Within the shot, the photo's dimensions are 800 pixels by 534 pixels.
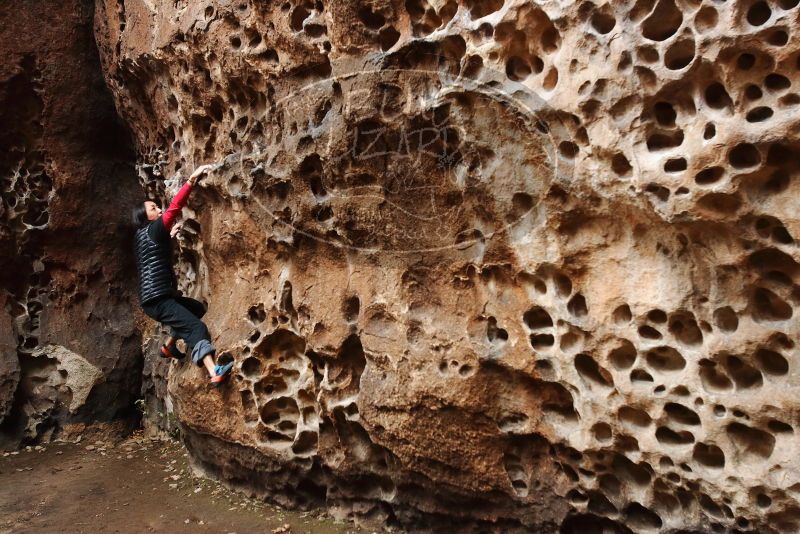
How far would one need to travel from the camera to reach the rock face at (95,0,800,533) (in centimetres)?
245

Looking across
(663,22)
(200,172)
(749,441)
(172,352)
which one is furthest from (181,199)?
(749,441)

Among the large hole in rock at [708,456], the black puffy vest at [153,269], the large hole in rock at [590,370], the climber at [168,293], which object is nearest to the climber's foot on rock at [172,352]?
the climber at [168,293]

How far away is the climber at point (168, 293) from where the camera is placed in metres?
4.13

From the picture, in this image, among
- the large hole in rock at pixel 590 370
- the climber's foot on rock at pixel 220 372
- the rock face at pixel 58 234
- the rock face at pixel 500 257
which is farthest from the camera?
the rock face at pixel 58 234

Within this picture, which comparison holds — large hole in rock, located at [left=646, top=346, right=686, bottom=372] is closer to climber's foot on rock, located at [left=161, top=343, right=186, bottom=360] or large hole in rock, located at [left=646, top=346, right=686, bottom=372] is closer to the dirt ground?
the dirt ground

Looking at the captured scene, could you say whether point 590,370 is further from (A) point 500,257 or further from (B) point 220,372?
(B) point 220,372

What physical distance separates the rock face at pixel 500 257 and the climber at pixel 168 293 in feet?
0.37

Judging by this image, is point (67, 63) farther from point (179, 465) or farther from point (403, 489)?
point (403, 489)

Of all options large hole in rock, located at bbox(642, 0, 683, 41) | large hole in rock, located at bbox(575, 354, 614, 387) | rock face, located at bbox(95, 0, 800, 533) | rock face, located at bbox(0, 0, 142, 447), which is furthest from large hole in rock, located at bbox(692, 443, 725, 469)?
rock face, located at bbox(0, 0, 142, 447)

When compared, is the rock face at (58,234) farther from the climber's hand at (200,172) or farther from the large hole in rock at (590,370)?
the large hole in rock at (590,370)

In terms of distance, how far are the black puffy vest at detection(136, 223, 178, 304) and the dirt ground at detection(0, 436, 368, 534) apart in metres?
1.12

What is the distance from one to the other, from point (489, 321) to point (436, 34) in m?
1.22

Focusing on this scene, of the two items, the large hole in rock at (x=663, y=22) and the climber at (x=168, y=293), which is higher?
the large hole in rock at (x=663, y=22)

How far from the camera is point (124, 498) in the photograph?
4215 millimetres
